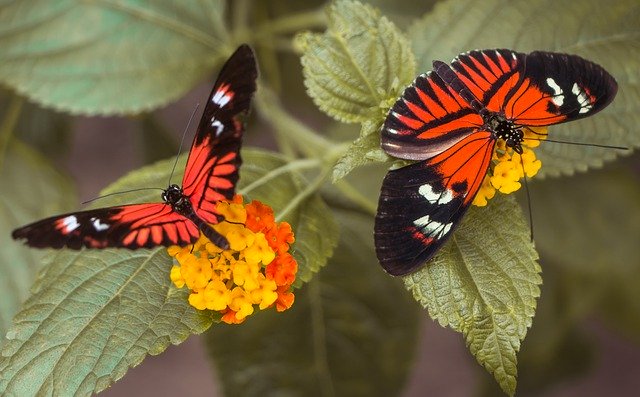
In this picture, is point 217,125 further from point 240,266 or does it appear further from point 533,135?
point 533,135

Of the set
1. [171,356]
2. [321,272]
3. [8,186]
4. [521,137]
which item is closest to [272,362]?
[321,272]

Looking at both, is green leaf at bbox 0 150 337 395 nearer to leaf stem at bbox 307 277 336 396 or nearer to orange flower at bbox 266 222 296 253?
orange flower at bbox 266 222 296 253

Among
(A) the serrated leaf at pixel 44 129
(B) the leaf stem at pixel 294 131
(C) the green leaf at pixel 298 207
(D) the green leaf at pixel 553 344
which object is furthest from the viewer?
(D) the green leaf at pixel 553 344

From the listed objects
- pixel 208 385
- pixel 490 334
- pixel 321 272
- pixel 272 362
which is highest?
pixel 490 334

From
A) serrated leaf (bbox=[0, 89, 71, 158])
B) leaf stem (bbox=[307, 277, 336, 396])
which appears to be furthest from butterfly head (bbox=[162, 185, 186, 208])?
serrated leaf (bbox=[0, 89, 71, 158])

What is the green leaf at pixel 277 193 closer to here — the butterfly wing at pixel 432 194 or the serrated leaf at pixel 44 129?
the butterfly wing at pixel 432 194

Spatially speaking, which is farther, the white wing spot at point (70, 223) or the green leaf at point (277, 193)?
the green leaf at point (277, 193)

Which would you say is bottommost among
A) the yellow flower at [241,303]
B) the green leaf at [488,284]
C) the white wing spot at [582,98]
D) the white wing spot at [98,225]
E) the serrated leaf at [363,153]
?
the green leaf at [488,284]

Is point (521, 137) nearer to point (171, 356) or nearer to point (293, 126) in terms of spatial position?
point (293, 126)

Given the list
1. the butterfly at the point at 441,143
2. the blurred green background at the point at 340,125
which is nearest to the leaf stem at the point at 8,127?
the blurred green background at the point at 340,125
